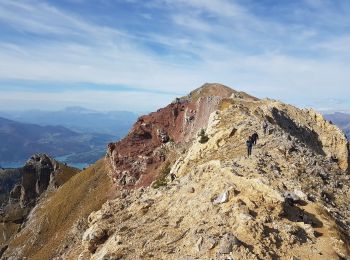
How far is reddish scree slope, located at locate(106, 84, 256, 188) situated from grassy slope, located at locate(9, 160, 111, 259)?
24.6 feet

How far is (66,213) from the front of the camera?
125 m

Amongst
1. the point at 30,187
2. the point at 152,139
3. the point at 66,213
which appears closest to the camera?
the point at 152,139

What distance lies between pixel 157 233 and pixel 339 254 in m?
10.5

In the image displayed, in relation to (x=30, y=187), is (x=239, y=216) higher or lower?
higher

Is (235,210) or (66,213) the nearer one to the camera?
(235,210)

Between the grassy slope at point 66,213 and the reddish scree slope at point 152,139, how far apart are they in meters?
7.50

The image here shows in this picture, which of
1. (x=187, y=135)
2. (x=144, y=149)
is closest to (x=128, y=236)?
(x=187, y=135)

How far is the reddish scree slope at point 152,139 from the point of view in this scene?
333 feet

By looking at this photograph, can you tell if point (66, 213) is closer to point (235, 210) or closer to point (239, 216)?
point (235, 210)

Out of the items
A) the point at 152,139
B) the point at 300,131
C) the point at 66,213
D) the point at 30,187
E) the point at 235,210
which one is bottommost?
the point at 30,187

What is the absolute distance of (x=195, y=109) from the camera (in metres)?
105

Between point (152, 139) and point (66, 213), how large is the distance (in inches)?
1446

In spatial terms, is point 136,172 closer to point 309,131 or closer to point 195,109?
point 195,109

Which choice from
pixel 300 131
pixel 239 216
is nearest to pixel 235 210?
pixel 239 216
